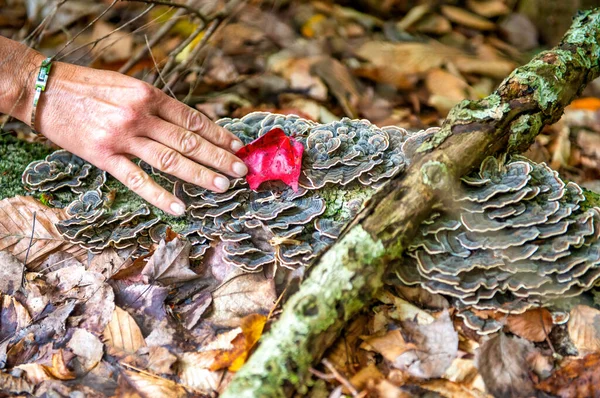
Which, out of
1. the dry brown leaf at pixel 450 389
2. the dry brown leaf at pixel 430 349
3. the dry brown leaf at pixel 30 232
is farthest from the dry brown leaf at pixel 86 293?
the dry brown leaf at pixel 450 389

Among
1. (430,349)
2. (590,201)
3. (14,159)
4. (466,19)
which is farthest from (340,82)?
(430,349)

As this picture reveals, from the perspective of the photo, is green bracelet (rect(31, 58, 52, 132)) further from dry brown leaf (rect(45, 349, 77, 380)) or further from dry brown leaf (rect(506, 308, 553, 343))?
dry brown leaf (rect(506, 308, 553, 343))

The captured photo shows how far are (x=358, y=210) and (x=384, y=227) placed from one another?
1.28 feet

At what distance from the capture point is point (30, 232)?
13.1 ft

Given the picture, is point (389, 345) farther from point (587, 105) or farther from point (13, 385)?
point (587, 105)

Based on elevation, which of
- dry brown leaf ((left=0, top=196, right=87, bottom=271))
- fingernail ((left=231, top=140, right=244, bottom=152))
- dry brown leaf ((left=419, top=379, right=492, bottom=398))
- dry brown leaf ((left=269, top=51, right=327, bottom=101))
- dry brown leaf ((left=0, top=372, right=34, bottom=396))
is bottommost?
dry brown leaf ((left=0, top=372, right=34, bottom=396))

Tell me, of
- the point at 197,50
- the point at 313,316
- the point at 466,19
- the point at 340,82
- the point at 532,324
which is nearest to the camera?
the point at 313,316

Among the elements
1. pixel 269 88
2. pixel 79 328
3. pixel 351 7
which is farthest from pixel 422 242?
pixel 351 7

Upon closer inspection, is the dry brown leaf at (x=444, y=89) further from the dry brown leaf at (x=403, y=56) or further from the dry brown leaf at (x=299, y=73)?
the dry brown leaf at (x=299, y=73)

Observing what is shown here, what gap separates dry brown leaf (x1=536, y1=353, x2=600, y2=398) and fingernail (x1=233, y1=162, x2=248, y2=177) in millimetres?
2343

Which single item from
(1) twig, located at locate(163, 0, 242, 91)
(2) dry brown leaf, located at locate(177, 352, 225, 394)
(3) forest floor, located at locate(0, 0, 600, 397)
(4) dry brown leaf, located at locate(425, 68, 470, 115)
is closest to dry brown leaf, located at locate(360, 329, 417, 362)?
(3) forest floor, located at locate(0, 0, 600, 397)

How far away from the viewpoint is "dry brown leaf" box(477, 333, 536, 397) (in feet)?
9.75

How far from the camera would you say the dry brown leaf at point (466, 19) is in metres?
8.19

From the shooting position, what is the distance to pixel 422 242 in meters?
3.20
